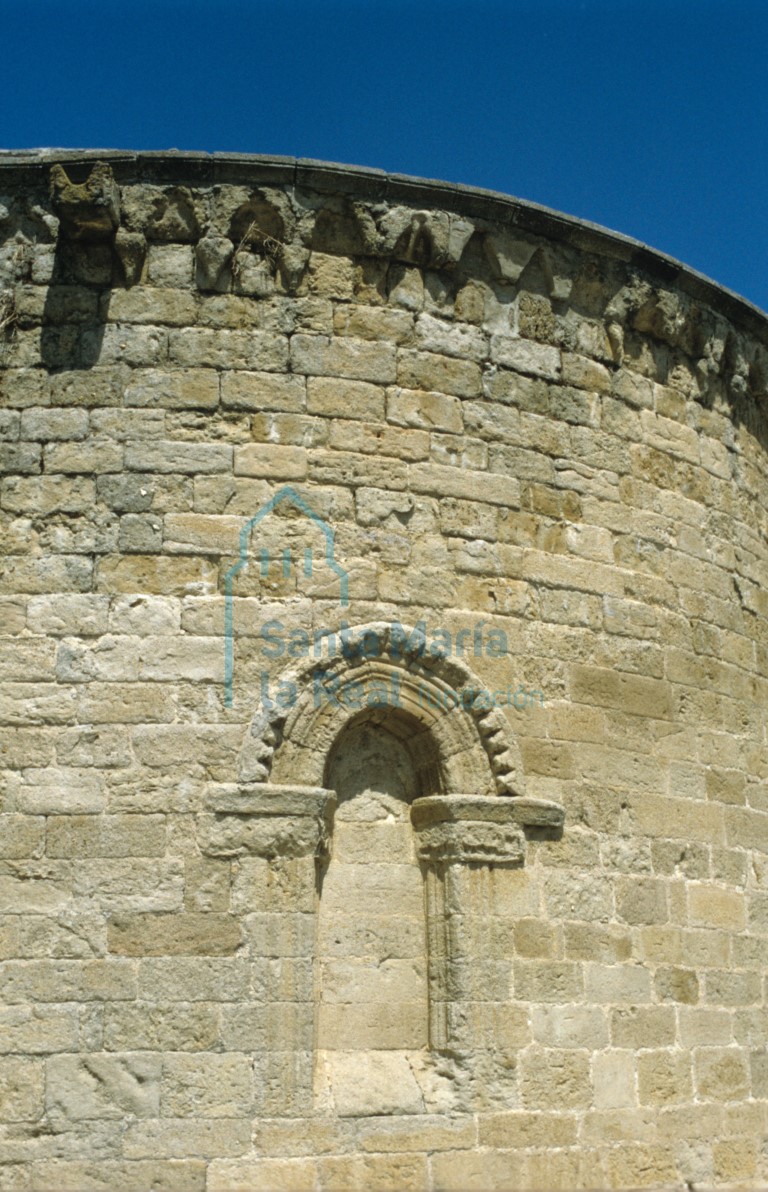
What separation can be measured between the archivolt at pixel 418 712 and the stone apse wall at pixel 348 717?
0.02m

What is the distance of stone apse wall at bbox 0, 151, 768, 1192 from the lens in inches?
228

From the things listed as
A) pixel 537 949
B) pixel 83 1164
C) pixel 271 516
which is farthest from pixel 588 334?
pixel 83 1164

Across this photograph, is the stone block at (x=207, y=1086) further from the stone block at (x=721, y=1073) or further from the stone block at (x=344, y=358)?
the stone block at (x=344, y=358)

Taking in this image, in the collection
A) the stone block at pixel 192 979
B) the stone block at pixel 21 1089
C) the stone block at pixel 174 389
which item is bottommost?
the stone block at pixel 21 1089

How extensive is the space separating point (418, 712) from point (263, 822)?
3.08 ft

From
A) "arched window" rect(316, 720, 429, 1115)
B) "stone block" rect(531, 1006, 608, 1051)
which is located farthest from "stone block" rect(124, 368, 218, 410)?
"stone block" rect(531, 1006, 608, 1051)

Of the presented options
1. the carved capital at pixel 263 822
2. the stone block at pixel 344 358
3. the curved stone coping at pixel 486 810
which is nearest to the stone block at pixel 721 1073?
the curved stone coping at pixel 486 810

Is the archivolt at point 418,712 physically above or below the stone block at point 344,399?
below

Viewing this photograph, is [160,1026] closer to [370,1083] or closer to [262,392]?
[370,1083]

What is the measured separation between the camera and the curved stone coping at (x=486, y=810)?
6348 millimetres

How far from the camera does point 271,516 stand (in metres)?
6.44

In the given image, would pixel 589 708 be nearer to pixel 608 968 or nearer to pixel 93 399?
pixel 608 968

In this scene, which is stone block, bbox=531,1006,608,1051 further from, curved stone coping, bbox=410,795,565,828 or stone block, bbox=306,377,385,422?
stone block, bbox=306,377,385,422

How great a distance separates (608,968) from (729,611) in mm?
2288
